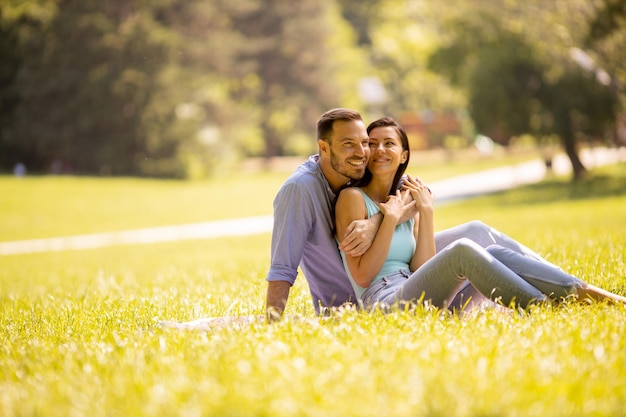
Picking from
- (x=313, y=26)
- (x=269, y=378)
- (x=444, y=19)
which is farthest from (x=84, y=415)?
(x=313, y=26)

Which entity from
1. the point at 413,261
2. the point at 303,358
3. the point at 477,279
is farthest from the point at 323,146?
the point at 303,358

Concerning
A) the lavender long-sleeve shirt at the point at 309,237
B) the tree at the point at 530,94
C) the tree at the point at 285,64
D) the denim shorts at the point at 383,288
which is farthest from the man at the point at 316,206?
the tree at the point at 285,64

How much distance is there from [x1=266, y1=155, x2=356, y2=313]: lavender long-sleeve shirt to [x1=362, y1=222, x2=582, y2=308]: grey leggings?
0.34 meters

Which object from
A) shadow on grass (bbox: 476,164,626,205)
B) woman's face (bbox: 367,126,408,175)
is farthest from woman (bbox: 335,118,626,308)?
shadow on grass (bbox: 476,164,626,205)

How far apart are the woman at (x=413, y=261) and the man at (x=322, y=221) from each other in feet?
0.36

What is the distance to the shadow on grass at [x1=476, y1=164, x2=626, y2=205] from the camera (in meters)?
21.9

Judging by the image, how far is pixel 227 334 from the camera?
4293 mm

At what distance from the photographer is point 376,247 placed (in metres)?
4.82

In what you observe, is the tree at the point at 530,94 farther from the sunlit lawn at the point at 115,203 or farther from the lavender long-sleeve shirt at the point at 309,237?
the lavender long-sleeve shirt at the point at 309,237

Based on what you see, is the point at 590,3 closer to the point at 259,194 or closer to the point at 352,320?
the point at 259,194

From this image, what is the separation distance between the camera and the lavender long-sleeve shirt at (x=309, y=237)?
479 centimetres

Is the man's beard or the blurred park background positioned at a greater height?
the blurred park background

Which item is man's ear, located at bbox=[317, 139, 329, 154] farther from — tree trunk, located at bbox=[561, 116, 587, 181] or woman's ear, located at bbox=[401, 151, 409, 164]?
tree trunk, located at bbox=[561, 116, 587, 181]

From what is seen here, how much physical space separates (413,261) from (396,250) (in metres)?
0.15
